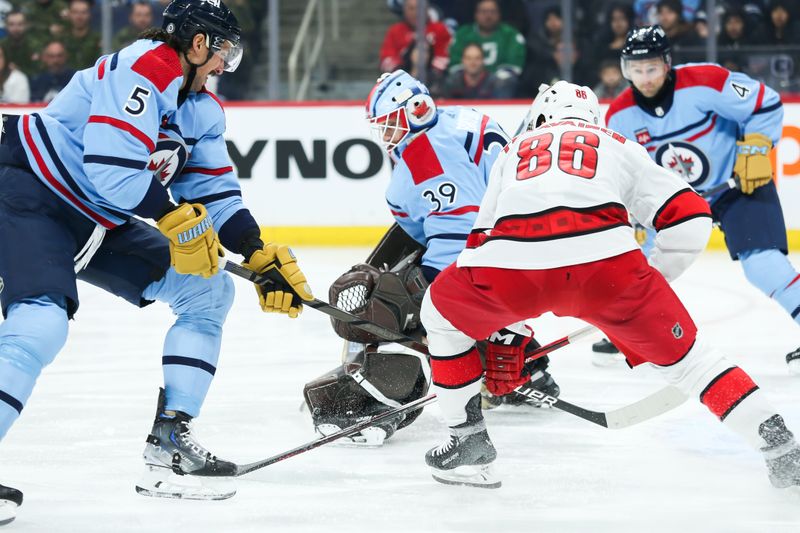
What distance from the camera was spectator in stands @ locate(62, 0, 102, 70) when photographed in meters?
6.98

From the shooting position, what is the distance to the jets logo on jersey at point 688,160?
4.16 meters

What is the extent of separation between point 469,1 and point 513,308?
4.77m

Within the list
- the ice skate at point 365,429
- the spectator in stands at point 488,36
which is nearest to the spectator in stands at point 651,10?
the spectator in stands at point 488,36

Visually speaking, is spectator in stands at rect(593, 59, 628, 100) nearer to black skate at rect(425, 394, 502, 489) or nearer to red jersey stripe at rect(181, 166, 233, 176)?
red jersey stripe at rect(181, 166, 233, 176)

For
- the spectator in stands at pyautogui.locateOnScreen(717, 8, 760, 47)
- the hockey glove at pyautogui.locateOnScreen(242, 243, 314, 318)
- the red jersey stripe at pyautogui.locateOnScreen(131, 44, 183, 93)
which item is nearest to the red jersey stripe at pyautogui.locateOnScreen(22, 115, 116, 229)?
the red jersey stripe at pyautogui.locateOnScreen(131, 44, 183, 93)

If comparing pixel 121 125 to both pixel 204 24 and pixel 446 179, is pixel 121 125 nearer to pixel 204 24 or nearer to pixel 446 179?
pixel 204 24

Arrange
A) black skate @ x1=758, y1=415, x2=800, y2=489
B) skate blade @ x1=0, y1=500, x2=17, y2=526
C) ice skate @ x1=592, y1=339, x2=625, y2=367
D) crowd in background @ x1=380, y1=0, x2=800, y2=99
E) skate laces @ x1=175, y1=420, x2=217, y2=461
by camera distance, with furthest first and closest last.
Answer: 1. crowd in background @ x1=380, y1=0, x2=800, y2=99
2. ice skate @ x1=592, y1=339, x2=625, y2=367
3. skate laces @ x1=175, y1=420, x2=217, y2=461
4. black skate @ x1=758, y1=415, x2=800, y2=489
5. skate blade @ x1=0, y1=500, x2=17, y2=526

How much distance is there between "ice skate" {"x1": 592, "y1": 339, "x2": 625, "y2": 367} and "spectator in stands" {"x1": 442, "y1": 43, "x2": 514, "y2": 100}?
9.75 ft

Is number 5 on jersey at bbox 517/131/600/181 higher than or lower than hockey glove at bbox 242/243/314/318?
higher

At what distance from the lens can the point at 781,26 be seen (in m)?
6.73

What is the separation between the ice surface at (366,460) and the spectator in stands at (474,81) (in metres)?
2.70

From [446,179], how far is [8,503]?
1487mm

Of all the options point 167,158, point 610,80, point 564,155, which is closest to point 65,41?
point 610,80

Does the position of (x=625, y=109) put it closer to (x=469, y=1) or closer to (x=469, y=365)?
(x=469, y=365)
